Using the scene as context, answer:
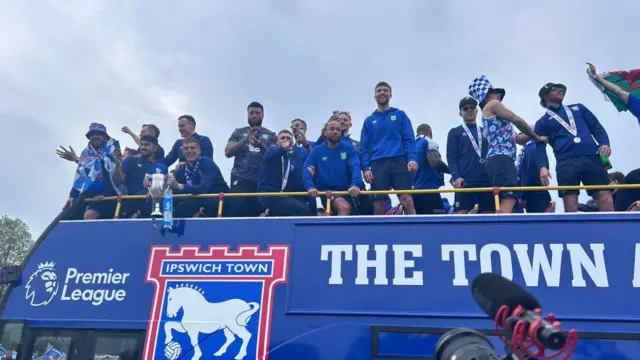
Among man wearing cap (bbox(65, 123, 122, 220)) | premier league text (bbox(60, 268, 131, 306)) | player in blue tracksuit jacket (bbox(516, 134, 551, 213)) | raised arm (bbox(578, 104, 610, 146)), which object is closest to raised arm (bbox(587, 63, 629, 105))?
raised arm (bbox(578, 104, 610, 146))

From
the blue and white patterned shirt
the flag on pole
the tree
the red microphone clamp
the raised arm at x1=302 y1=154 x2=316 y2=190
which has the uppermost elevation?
the tree

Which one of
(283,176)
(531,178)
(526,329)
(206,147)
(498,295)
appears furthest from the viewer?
(206,147)

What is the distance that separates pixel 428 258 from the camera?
14.5ft

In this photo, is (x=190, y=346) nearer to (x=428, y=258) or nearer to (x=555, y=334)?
(x=428, y=258)

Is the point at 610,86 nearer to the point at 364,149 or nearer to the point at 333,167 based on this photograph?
the point at 364,149

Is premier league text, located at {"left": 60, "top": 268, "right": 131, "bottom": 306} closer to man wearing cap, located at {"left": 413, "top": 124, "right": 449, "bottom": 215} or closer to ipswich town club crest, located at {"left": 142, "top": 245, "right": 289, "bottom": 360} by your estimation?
ipswich town club crest, located at {"left": 142, "top": 245, "right": 289, "bottom": 360}

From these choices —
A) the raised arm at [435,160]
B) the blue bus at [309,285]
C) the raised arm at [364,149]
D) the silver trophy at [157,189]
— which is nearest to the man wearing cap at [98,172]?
the blue bus at [309,285]

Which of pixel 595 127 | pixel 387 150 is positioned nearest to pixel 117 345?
pixel 387 150

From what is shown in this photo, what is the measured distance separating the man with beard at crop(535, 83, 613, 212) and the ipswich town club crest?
2.99 m

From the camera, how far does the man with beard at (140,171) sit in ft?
19.2

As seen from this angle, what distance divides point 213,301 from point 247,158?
205cm

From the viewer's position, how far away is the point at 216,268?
473cm

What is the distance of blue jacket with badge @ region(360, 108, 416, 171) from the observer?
5438 millimetres

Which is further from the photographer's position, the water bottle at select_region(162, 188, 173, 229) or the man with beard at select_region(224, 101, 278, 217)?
the man with beard at select_region(224, 101, 278, 217)
